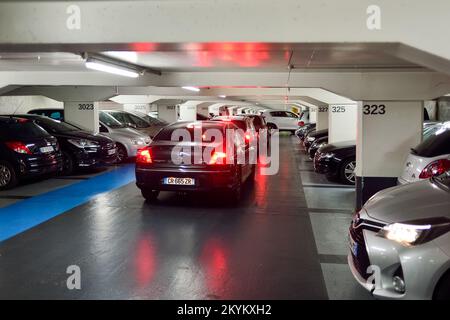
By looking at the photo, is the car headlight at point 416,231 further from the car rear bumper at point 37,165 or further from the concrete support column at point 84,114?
the concrete support column at point 84,114

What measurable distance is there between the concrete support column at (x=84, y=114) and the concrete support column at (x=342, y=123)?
6.47 m

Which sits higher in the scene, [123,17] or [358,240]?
[123,17]

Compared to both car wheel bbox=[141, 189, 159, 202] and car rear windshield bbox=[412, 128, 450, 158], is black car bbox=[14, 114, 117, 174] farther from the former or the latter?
car rear windshield bbox=[412, 128, 450, 158]

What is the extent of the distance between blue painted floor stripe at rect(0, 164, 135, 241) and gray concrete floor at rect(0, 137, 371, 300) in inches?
9.7

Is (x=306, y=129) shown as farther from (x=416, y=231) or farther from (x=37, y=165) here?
(x=416, y=231)

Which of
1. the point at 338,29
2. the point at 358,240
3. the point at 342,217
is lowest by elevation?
the point at 342,217

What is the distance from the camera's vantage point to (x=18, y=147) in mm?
8930

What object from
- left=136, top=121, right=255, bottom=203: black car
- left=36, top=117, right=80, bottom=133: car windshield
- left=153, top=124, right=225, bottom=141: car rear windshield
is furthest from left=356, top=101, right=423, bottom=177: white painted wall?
left=36, top=117, right=80, bottom=133: car windshield

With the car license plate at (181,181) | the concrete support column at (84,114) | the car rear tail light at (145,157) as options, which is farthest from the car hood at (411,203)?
the concrete support column at (84,114)

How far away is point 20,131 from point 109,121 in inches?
207
